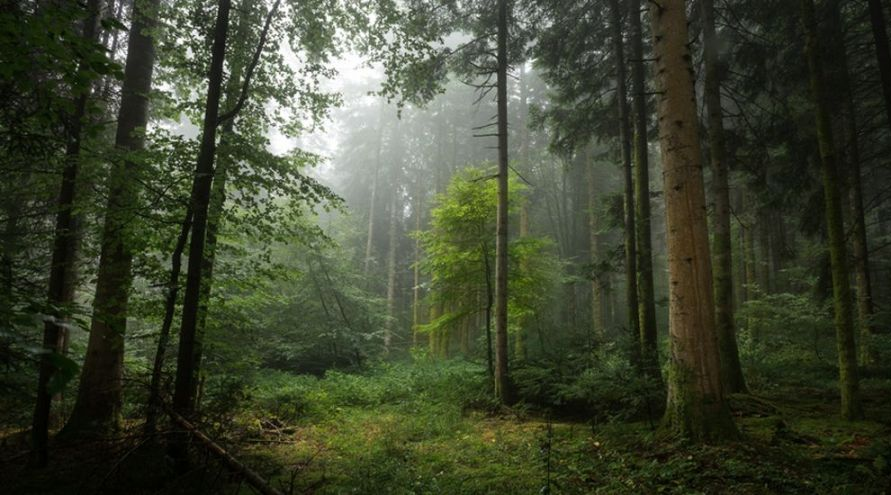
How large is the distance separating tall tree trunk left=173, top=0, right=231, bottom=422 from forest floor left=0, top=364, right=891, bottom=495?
536 mm

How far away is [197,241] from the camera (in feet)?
17.1

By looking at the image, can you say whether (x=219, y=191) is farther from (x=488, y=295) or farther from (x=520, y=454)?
(x=488, y=295)

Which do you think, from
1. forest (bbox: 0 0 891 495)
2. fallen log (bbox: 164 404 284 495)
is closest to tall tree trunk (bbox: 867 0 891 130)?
forest (bbox: 0 0 891 495)

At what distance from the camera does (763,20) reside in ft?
29.9

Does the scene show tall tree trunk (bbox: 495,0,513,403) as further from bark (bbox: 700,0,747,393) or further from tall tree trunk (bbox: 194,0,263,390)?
tall tree trunk (bbox: 194,0,263,390)

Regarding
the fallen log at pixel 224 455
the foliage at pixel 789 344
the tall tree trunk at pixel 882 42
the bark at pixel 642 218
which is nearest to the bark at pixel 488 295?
the bark at pixel 642 218

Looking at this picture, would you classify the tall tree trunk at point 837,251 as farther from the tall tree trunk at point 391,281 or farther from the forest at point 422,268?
the tall tree trunk at point 391,281

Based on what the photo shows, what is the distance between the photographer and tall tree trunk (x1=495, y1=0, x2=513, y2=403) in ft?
32.8

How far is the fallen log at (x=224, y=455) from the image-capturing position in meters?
4.34

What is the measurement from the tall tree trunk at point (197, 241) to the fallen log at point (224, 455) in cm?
15

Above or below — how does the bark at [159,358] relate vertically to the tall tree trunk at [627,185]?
below

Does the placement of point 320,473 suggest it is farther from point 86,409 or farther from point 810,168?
point 810,168

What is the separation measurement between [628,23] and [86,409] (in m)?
14.2

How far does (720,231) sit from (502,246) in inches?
175
